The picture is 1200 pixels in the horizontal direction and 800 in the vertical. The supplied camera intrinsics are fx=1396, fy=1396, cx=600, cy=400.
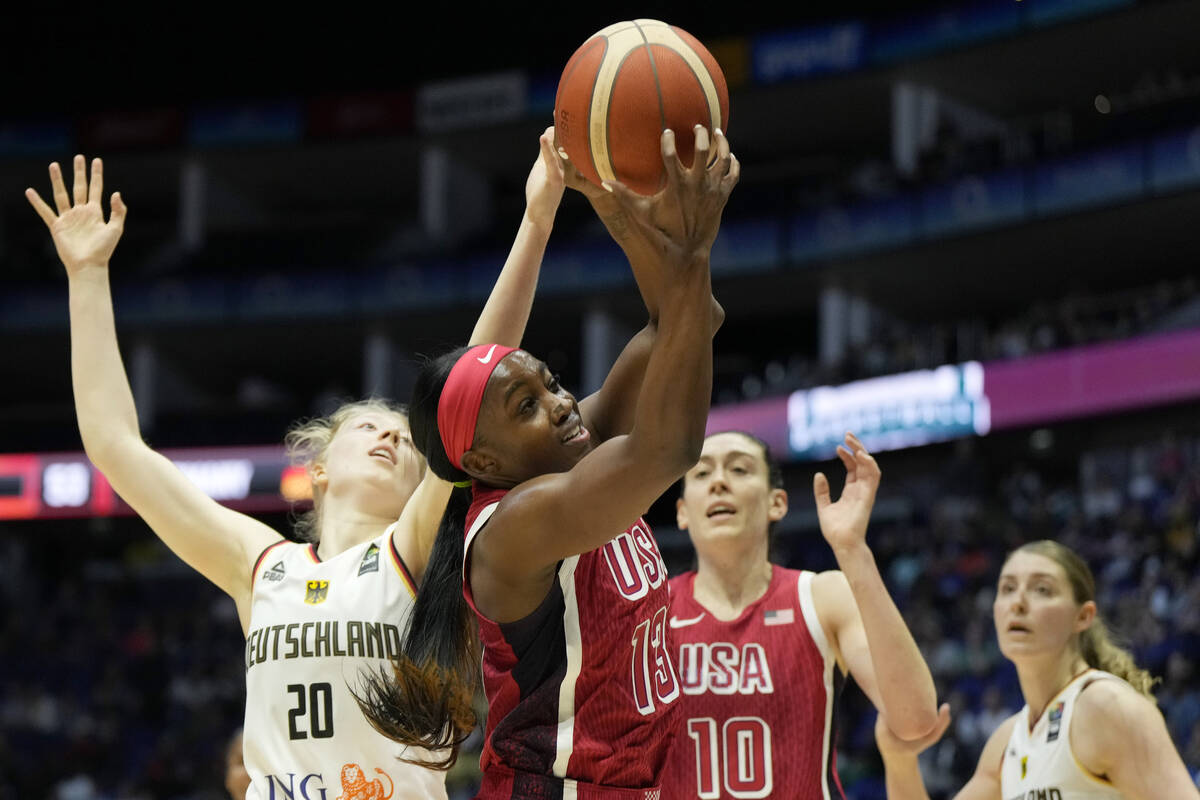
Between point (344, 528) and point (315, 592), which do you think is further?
point (344, 528)

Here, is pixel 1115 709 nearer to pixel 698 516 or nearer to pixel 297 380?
pixel 698 516

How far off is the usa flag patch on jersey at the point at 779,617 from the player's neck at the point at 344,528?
1.25 meters

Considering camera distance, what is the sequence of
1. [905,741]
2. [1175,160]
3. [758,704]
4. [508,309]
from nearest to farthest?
[508,309] → [905,741] → [758,704] → [1175,160]

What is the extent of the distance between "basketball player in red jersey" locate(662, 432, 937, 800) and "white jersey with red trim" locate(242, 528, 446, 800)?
0.93 metres

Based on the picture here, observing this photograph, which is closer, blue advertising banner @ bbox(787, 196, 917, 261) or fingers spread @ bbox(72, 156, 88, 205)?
fingers spread @ bbox(72, 156, 88, 205)

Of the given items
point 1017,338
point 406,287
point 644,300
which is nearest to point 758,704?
point 644,300

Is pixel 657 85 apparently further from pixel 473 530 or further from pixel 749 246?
pixel 749 246

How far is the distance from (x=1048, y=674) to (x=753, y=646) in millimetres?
1207

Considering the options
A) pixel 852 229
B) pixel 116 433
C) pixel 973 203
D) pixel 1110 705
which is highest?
pixel 852 229

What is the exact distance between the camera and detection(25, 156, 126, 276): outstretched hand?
3.72 metres

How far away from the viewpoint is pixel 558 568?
285cm

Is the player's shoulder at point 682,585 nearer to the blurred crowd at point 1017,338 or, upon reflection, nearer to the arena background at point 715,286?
the arena background at point 715,286

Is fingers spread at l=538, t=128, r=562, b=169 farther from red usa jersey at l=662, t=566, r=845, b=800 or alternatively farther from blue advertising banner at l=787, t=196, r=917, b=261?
blue advertising banner at l=787, t=196, r=917, b=261

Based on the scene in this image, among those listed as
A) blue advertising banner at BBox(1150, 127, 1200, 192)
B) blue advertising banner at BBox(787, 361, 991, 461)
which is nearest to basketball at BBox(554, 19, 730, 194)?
blue advertising banner at BBox(787, 361, 991, 461)
